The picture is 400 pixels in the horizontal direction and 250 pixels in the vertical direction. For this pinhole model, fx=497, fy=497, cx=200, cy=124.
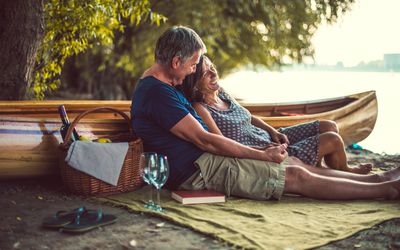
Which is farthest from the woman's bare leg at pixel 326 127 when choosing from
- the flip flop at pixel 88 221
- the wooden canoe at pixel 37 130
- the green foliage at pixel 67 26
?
the green foliage at pixel 67 26

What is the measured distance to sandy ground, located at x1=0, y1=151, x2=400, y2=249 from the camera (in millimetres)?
2775

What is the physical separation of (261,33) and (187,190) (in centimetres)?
899

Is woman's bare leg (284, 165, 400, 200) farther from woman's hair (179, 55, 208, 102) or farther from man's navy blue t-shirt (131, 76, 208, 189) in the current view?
woman's hair (179, 55, 208, 102)

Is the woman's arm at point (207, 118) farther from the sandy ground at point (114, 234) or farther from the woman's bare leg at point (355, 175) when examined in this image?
the sandy ground at point (114, 234)

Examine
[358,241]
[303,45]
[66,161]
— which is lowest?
[358,241]

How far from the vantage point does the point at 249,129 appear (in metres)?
4.13

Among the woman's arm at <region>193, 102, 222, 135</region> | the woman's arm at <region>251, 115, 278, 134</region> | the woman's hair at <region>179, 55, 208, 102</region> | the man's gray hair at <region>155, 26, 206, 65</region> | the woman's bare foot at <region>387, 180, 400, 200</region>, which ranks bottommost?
the woman's bare foot at <region>387, 180, 400, 200</region>

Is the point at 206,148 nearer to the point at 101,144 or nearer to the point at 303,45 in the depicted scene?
the point at 101,144

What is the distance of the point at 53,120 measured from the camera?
420 cm

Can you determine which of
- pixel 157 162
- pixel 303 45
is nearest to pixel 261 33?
pixel 303 45

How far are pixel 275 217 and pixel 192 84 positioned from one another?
1244 mm

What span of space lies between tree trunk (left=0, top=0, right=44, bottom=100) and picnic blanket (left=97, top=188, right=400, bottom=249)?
2.08 metres

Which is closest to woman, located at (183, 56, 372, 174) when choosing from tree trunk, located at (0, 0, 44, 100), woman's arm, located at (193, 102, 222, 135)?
woman's arm, located at (193, 102, 222, 135)

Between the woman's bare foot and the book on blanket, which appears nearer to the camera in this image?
the book on blanket
